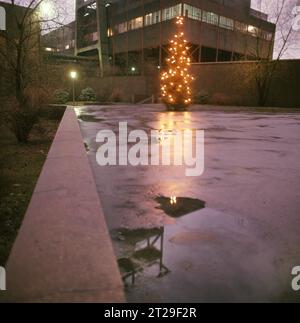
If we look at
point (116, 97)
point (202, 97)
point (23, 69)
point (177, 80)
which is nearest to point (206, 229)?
point (23, 69)

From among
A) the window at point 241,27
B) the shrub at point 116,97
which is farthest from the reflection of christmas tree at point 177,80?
the window at point 241,27

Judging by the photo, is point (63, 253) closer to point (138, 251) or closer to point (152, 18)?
point (138, 251)

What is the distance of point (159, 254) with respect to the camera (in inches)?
112

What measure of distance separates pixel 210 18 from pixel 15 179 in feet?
147

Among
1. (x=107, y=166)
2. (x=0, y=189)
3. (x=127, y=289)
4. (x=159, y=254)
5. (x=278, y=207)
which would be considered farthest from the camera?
(x=107, y=166)

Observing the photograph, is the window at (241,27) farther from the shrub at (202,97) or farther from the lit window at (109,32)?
the shrub at (202,97)

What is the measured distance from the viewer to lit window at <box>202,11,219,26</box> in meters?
43.8

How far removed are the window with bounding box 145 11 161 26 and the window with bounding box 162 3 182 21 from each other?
43.5 inches

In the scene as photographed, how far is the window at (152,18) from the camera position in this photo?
43709 mm

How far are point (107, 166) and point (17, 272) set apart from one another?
3907 millimetres
